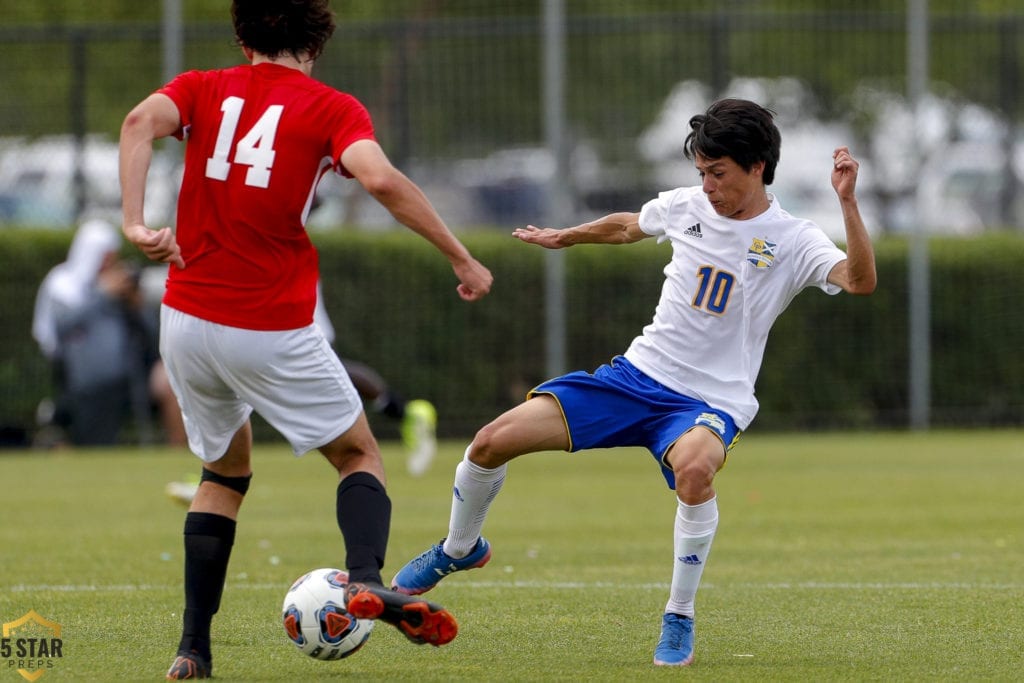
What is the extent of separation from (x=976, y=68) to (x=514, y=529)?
422 inches

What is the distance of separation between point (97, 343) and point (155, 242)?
12251mm

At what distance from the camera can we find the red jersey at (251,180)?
17.3 feet

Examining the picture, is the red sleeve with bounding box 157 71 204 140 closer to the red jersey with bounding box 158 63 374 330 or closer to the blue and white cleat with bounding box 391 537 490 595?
the red jersey with bounding box 158 63 374 330

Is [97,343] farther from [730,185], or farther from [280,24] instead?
[280,24]

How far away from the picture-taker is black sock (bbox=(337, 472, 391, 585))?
5.29 m

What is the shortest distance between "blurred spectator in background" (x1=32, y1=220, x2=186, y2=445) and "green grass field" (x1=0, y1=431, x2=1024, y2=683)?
1.87 meters

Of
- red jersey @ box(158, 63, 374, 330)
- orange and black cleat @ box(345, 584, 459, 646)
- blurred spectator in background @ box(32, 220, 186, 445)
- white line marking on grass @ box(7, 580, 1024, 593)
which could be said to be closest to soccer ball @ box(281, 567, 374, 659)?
orange and black cleat @ box(345, 584, 459, 646)

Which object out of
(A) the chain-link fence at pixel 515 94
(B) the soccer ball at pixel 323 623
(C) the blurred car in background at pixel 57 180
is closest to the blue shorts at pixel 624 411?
(B) the soccer ball at pixel 323 623

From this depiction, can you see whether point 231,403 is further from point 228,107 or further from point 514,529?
point 514,529

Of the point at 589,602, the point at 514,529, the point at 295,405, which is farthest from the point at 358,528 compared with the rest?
the point at 514,529

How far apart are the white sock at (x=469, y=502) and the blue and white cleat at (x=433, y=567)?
0.03 metres

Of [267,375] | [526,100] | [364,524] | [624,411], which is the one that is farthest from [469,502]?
[526,100]

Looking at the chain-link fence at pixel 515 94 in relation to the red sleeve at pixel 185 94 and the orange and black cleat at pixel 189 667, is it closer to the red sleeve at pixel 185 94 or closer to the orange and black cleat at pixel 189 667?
the red sleeve at pixel 185 94

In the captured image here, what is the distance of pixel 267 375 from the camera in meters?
5.32
